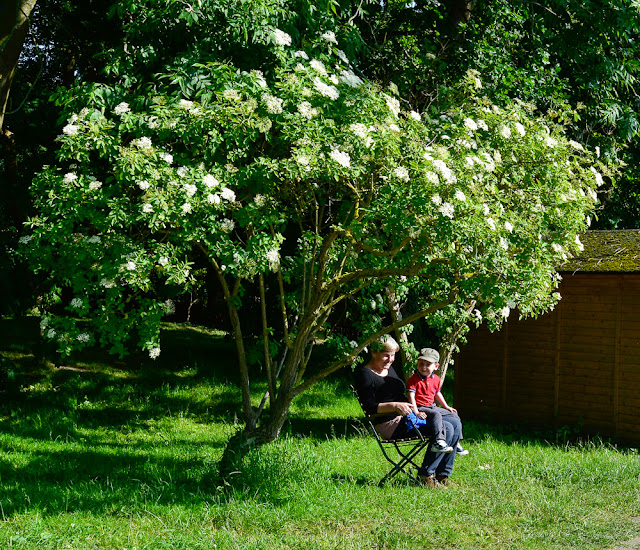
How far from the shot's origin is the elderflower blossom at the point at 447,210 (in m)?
6.05

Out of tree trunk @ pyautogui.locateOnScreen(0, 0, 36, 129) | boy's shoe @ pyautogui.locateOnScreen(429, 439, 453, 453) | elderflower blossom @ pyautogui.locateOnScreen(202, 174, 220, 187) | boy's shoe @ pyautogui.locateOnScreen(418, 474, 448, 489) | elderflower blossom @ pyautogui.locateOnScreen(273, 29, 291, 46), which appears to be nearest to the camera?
elderflower blossom @ pyautogui.locateOnScreen(202, 174, 220, 187)

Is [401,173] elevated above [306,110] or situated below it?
below

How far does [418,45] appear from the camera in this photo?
44.6 feet

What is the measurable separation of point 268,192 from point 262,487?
108 inches

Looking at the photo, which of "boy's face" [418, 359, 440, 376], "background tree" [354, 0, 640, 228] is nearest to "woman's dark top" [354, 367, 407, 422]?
"boy's face" [418, 359, 440, 376]

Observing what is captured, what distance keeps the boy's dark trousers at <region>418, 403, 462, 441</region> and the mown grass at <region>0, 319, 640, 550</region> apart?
0.56m

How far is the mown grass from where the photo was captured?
5.76 meters

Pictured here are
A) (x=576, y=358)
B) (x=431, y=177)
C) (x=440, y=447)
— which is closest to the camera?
(x=431, y=177)

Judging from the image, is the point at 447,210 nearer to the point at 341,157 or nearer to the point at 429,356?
the point at 341,157

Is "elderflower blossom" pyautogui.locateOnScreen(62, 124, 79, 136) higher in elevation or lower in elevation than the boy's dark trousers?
higher

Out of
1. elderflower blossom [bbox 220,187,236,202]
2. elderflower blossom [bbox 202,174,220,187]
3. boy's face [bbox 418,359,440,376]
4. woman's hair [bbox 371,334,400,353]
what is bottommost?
boy's face [bbox 418,359,440,376]

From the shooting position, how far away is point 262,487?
682 centimetres

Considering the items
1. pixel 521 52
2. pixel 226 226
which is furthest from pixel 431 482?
pixel 521 52

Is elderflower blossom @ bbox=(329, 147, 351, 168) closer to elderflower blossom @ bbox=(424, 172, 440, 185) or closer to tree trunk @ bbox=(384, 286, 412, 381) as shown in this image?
elderflower blossom @ bbox=(424, 172, 440, 185)
